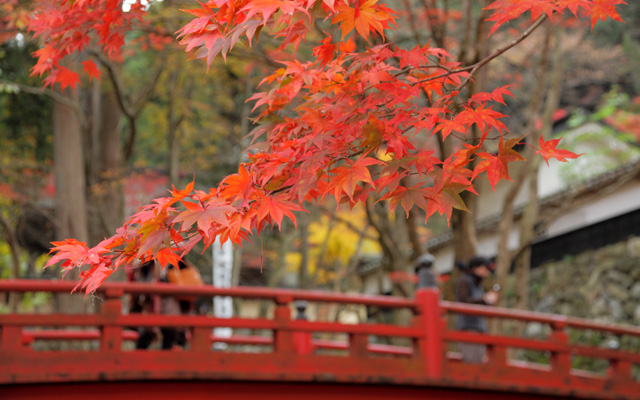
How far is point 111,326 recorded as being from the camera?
609cm

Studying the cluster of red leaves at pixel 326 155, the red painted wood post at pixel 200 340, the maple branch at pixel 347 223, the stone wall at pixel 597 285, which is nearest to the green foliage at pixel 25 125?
the maple branch at pixel 347 223

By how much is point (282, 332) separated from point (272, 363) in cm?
32

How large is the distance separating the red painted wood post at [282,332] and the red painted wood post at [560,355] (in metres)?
3.31

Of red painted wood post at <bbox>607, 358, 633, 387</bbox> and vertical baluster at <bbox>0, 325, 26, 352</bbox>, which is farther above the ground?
vertical baluster at <bbox>0, 325, 26, 352</bbox>

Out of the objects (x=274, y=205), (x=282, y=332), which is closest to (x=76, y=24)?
(x=274, y=205)

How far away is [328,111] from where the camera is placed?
106 inches

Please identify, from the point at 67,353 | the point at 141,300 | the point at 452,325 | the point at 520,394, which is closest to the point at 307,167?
the point at 67,353

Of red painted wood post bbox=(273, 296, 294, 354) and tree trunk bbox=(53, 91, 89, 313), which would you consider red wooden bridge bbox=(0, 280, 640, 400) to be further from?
tree trunk bbox=(53, 91, 89, 313)

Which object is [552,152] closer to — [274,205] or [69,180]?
[274,205]

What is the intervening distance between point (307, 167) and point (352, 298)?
4577 millimetres

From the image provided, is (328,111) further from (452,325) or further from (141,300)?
(452,325)

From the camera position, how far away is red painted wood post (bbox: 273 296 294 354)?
6.61 m

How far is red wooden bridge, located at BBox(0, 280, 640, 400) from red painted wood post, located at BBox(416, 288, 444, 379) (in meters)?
0.01

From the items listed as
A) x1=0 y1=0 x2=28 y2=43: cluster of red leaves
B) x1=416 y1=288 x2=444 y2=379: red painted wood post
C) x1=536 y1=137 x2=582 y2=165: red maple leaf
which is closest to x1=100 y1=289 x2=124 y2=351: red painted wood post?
x1=0 y1=0 x2=28 y2=43: cluster of red leaves
